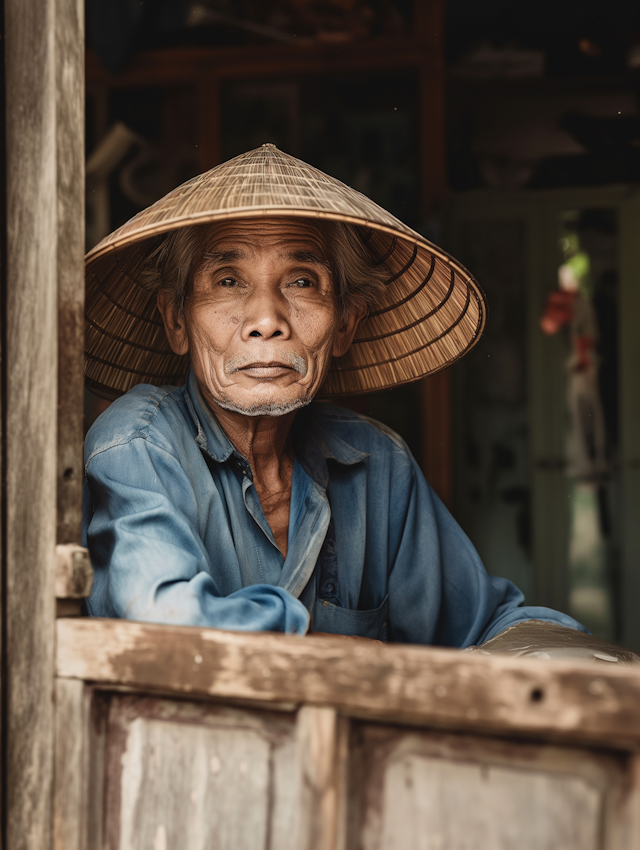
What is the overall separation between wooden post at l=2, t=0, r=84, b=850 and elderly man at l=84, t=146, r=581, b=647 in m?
0.15

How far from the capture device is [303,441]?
1.77 meters

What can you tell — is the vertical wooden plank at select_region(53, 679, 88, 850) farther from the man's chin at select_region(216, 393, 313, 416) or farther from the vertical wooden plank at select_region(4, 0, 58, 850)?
the man's chin at select_region(216, 393, 313, 416)

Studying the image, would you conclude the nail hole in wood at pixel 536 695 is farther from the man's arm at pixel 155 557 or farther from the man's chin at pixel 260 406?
the man's chin at pixel 260 406

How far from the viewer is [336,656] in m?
0.92

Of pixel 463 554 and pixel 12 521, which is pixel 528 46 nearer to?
pixel 463 554

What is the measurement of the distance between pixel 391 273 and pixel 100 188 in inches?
93.0

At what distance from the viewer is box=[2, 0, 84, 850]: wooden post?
40.9 inches

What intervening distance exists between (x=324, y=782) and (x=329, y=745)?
4cm

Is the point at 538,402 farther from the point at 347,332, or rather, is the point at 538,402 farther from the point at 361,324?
the point at 347,332

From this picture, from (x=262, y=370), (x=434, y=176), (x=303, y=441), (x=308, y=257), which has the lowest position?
(x=303, y=441)

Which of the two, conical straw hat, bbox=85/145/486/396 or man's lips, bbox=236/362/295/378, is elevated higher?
conical straw hat, bbox=85/145/486/396

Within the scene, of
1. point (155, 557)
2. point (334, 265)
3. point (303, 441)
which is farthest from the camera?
point (303, 441)

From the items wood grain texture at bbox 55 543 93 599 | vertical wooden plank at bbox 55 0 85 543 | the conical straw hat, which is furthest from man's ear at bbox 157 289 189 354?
wood grain texture at bbox 55 543 93 599

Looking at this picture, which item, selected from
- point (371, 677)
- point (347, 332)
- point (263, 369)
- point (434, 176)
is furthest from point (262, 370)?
point (434, 176)
